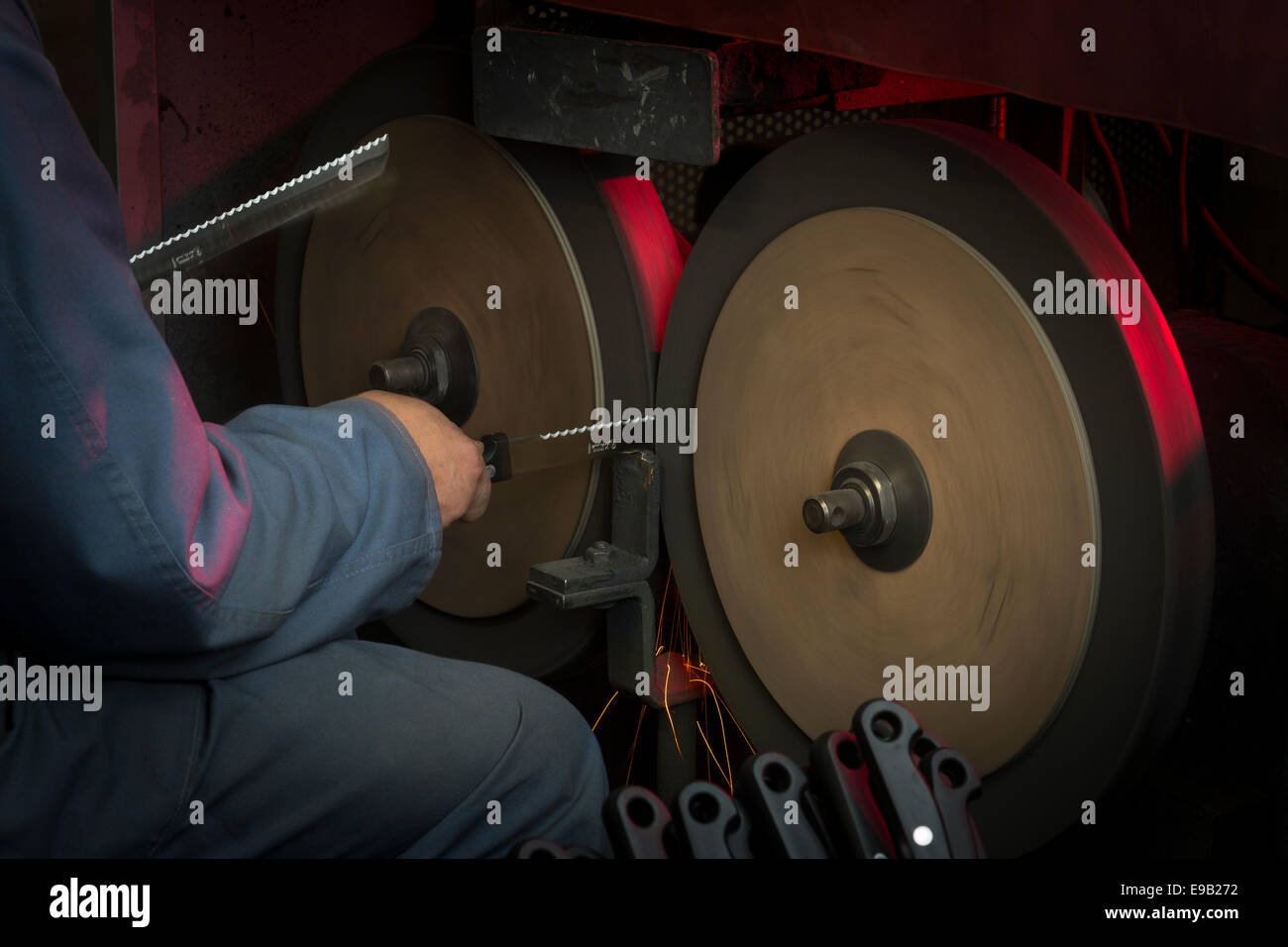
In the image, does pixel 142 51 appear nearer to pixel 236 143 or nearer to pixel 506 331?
pixel 236 143

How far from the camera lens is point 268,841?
92 centimetres

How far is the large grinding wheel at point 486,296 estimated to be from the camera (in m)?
1.32

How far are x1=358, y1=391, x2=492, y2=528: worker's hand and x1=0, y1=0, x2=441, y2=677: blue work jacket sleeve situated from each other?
8.3 inches

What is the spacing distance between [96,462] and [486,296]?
0.73 metres

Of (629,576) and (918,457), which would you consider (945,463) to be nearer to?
(918,457)

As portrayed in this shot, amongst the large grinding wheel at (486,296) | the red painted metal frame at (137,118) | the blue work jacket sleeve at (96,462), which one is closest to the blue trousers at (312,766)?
the blue work jacket sleeve at (96,462)

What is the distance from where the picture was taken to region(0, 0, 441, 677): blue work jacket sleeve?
2.37ft

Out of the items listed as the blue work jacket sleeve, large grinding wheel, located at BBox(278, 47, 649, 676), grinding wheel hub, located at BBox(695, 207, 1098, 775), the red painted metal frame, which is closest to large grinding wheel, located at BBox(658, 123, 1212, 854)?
grinding wheel hub, located at BBox(695, 207, 1098, 775)

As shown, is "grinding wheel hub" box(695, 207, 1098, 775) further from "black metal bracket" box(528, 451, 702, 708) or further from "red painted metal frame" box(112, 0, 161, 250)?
"red painted metal frame" box(112, 0, 161, 250)

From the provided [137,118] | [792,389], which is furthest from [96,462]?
[137,118]

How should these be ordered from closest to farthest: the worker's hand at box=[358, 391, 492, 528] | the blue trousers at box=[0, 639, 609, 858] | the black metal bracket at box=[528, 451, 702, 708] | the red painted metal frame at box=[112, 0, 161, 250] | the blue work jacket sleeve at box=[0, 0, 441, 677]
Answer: the blue work jacket sleeve at box=[0, 0, 441, 677]
the blue trousers at box=[0, 639, 609, 858]
the worker's hand at box=[358, 391, 492, 528]
the black metal bracket at box=[528, 451, 702, 708]
the red painted metal frame at box=[112, 0, 161, 250]

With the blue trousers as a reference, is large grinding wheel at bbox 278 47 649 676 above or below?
above

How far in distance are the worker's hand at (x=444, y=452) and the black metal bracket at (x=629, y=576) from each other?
178 mm
